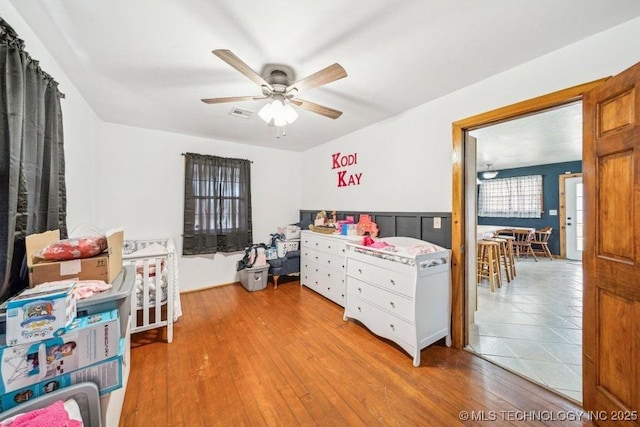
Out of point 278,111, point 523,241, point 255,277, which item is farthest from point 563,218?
point 278,111

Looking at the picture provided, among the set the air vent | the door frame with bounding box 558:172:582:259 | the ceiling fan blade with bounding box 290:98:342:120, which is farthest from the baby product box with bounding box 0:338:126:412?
the door frame with bounding box 558:172:582:259

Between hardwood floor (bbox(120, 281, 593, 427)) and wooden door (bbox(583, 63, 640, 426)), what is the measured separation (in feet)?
1.14

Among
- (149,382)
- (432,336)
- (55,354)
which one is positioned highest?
(55,354)

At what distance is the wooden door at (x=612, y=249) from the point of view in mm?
1256

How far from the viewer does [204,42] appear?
63.7 inches

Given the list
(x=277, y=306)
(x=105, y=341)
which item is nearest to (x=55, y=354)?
(x=105, y=341)

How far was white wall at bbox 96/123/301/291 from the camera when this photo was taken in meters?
3.20

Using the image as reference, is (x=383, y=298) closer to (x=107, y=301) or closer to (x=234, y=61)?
(x=107, y=301)

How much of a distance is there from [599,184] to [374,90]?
1761 millimetres

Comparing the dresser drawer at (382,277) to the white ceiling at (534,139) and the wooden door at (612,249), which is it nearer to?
the wooden door at (612,249)

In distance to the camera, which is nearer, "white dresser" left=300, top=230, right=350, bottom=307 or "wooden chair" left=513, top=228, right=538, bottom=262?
"white dresser" left=300, top=230, right=350, bottom=307

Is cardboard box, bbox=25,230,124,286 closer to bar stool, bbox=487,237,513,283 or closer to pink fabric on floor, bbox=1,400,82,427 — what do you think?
pink fabric on floor, bbox=1,400,82,427

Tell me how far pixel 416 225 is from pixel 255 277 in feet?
8.21

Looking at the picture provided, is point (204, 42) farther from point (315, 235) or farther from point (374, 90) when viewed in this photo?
point (315, 235)
